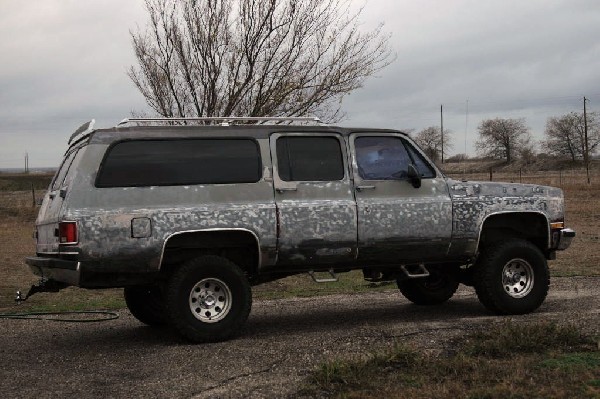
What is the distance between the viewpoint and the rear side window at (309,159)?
746 centimetres

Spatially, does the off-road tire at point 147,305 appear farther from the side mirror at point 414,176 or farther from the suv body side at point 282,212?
the side mirror at point 414,176

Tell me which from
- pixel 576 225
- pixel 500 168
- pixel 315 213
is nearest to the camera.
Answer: pixel 315 213

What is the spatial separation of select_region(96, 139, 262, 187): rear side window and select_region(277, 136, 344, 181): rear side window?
0.28m

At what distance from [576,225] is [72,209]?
2048 cm

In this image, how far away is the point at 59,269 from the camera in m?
6.81

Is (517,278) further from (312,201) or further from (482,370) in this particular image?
(482,370)

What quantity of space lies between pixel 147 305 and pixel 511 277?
4020 mm

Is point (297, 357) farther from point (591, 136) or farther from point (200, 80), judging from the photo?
point (591, 136)

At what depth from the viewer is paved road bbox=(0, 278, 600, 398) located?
5.53 meters

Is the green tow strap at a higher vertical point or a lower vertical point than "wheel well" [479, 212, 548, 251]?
lower

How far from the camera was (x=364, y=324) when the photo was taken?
784 centimetres

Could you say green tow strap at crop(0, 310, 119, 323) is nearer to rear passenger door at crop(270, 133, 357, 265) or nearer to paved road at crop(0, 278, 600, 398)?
paved road at crop(0, 278, 600, 398)

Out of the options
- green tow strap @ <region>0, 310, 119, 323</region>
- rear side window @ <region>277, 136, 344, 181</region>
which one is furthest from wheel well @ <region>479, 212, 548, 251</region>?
green tow strap @ <region>0, 310, 119, 323</region>

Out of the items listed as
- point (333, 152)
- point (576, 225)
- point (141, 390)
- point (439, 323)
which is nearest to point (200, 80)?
point (333, 152)
